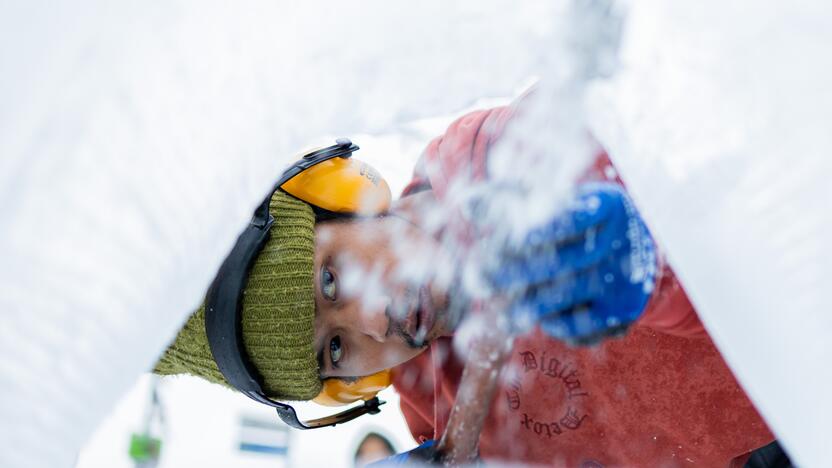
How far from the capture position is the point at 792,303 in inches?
15.0

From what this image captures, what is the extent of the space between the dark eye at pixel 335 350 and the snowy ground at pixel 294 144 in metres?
0.46

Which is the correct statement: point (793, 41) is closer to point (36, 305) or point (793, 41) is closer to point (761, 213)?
point (761, 213)

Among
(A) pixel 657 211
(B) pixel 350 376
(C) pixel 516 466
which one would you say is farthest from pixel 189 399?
(A) pixel 657 211

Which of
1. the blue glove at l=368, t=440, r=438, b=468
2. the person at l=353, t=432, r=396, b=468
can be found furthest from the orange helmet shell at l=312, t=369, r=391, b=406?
the person at l=353, t=432, r=396, b=468

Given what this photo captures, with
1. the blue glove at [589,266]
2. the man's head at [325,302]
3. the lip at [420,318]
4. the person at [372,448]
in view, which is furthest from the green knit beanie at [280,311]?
the person at [372,448]

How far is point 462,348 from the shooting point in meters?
0.99

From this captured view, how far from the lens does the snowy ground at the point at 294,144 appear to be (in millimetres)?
387

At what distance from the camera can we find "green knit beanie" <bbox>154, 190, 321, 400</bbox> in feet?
2.80

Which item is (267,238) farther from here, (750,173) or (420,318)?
(750,173)

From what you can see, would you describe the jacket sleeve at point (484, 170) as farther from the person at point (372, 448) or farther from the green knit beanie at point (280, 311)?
the person at point (372, 448)

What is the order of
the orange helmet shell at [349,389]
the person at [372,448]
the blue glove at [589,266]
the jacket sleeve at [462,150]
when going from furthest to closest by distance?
1. the person at [372,448]
2. the orange helmet shell at [349,389]
3. the jacket sleeve at [462,150]
4. the blue glove at [589,266]

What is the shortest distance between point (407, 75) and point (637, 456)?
58cm

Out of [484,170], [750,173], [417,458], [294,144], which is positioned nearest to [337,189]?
[484,170]

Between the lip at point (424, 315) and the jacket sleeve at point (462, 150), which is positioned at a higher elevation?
the jacket sleeve at point (462, 150)
